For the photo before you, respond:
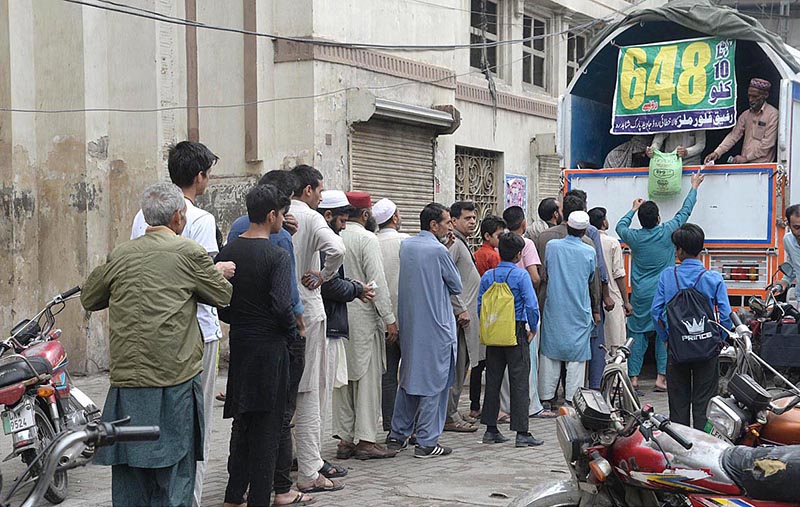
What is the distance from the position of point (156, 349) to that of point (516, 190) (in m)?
12.2

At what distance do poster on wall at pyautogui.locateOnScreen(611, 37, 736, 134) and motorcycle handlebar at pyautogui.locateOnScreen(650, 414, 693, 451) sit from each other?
23.3 ft

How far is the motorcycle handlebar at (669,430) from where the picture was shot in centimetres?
380

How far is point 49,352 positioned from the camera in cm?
623

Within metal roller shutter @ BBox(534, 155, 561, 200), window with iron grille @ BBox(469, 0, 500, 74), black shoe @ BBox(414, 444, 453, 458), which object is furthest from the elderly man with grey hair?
metal roller shutter @ BBox(534, 155, 561, 200)

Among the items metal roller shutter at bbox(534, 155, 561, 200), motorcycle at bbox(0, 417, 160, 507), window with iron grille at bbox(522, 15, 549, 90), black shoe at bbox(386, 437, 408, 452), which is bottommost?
black shoe at bbox(386, 437, 408, 452)

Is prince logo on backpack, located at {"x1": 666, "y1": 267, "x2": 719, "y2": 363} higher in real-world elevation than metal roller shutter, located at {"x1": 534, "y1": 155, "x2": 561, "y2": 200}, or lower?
lower

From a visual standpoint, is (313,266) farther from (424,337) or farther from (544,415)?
(544,415)

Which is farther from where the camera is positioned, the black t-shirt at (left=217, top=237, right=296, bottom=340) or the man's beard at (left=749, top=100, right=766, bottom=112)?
the man's beard at (left=749, top=100, right=766, bottom=112)

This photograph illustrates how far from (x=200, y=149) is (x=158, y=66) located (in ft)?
20.4

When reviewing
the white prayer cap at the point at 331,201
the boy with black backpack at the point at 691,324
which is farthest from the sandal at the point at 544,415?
the white prayer cap at the point at 331,201

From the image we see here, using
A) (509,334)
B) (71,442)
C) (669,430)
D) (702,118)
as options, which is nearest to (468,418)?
(509,334)

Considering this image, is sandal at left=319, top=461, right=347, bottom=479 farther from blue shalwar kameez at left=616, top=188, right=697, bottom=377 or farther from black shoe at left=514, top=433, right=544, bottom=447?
blue shalwar kameez at left=616, top=188, right=697, bottom=377

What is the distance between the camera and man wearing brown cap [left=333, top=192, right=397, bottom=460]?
7035mm

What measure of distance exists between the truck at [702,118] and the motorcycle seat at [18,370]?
6185mm
